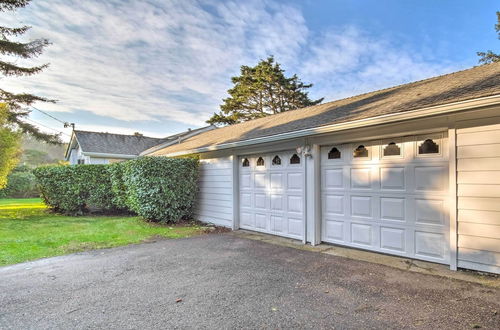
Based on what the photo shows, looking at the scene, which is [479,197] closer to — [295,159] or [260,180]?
[295,159]

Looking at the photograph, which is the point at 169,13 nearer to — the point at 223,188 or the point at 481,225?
the point at 223,188

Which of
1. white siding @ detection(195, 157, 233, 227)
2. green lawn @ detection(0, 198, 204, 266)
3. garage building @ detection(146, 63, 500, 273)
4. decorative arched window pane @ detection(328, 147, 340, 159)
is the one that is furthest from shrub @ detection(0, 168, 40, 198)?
decorative arched window pane @ detection(328, 147, 340, 159)

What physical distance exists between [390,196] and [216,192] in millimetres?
5194

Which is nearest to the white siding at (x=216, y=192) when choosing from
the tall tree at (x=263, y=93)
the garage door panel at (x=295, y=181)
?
the garage door panel at (x=295, y=181)

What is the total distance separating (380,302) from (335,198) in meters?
2.71

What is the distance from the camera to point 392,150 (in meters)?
4.94

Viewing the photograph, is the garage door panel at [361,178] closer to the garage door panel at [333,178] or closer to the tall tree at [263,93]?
the garage door panel at [333,178]

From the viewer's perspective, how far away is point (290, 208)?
6.52 meters

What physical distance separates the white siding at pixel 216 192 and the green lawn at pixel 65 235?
28.3 inches

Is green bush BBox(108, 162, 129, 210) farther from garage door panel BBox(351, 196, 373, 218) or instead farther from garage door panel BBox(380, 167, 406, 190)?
garage door panel BBox(380, 167, 406, 190)

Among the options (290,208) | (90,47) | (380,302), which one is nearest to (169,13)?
(90,47)

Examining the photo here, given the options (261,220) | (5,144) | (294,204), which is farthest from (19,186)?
(294,204)

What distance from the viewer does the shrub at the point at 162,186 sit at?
8.48m

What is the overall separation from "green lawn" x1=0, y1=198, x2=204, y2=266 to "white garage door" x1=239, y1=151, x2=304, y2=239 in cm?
162
